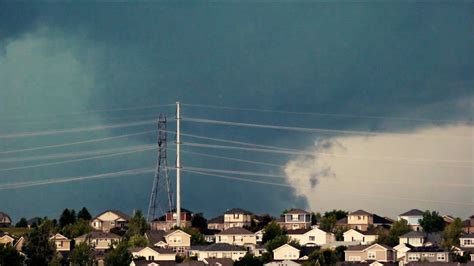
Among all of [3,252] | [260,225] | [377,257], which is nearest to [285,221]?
[260,225]

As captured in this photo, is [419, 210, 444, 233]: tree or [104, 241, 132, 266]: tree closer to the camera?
[104, 241, 132, 266]: tree

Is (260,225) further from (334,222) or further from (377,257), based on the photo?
(377,257)

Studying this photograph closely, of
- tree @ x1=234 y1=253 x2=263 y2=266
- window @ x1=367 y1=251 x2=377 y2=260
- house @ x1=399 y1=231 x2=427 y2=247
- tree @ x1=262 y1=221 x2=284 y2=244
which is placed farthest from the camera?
tree @ x1=262 y1=221 x2=284 y2=244

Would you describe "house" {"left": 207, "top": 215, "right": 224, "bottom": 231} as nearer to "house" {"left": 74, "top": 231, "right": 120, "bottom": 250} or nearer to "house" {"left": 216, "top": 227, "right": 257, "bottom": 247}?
"house" {"left": 216, "top": 227, "right": 257, "bottom": 247}

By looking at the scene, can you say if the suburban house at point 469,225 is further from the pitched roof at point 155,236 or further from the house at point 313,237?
the pitched roof at point 155,236

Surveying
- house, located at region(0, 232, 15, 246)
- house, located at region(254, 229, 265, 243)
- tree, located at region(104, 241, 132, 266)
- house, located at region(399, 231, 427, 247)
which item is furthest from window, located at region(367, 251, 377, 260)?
house, located at region(0, 232, 15, 246)

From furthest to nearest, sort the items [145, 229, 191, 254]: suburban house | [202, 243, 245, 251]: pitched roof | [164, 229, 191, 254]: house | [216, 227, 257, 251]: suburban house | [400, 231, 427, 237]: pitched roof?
[216, 227, 257, 251]: suburban house → [400, 231, 427, 237]: pitched roof → [164, 229, 191, 254]: house → [145, 229, 191, 254]: suburban house → [202, 243, 245, 251]: pitched roof
